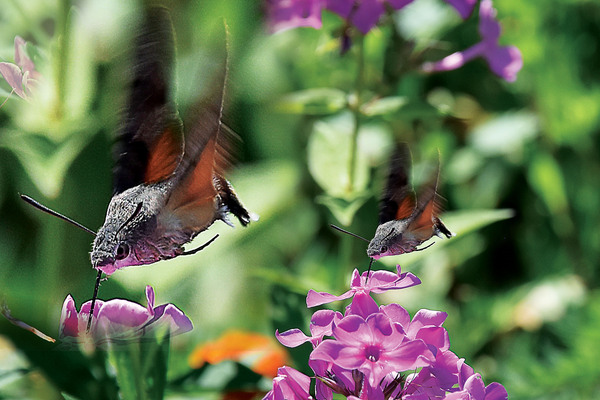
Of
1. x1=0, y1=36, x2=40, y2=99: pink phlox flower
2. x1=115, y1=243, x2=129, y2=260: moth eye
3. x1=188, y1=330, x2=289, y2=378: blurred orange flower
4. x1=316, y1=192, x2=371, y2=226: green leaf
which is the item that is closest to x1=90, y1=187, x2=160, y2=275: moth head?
x1=115, y1=243, x2=129, y2=260: moth eye

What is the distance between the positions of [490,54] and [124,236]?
832 millimetres

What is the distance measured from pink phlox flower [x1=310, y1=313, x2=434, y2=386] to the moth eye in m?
0.16

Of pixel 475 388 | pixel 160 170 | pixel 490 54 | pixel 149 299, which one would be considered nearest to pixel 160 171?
pixel 160 170

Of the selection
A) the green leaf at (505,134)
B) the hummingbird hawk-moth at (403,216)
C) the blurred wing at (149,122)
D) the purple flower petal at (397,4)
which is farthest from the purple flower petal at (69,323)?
the green leaf at (505,134)

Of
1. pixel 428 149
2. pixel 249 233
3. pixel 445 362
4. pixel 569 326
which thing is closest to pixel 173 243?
pixel 445 362

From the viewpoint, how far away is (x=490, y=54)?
120 cm

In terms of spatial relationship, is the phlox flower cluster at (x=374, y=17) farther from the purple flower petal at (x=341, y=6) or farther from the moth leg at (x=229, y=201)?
the moth leg at (x=229, y=201)

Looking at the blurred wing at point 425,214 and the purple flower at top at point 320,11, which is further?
the purple flower at top at point 320,11

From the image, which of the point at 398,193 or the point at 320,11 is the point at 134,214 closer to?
the point at 398,193

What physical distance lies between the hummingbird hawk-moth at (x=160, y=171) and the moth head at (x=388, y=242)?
11 cm

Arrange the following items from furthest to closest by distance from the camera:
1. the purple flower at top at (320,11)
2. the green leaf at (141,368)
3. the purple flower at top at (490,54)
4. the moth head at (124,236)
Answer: the purple flower at top at (490,54) < the purple flower at top at (320,11) < the green leaf at (141,368) < the moth head at (124,236)

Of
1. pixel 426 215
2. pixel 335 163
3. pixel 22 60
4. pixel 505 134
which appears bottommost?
pixel 505 134

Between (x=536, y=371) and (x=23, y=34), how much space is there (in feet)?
4.41

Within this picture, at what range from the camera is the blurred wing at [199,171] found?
1.86 ft
